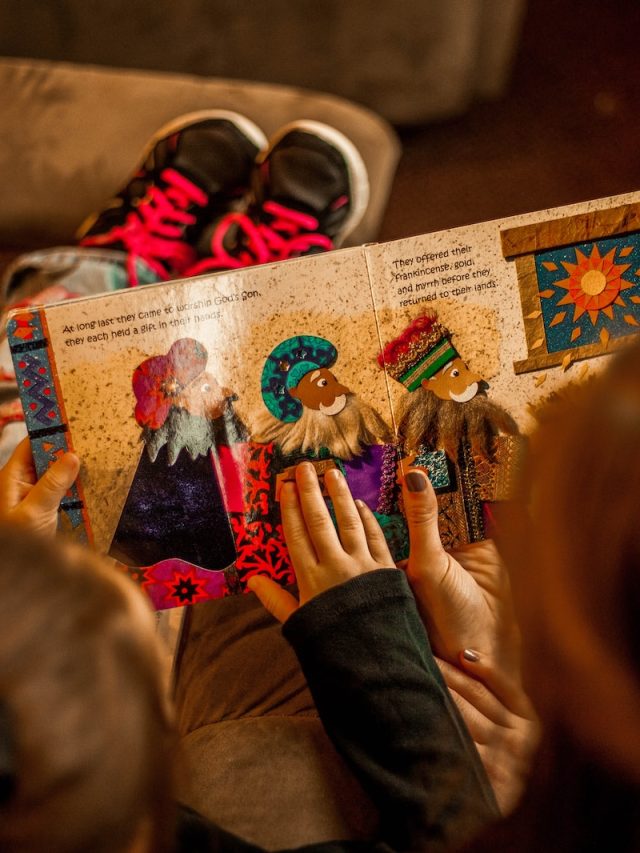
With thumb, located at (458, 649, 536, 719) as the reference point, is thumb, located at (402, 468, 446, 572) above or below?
above

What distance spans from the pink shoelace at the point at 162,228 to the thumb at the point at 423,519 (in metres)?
0.42

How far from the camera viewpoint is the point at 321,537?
22.3 inches

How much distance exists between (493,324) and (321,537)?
22cm

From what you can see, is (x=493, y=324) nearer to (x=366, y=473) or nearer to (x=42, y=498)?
(x=366, y=473)

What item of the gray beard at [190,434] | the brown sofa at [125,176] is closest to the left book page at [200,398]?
the gray beard at [190,434]

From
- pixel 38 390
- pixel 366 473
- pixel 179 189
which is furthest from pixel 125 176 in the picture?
pixel 366 473

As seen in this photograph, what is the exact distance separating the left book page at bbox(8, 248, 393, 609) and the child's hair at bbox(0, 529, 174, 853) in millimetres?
190

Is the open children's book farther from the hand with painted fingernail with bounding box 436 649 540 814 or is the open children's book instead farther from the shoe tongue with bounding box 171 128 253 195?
the shoe tongue with bounding box 171 128 253 195

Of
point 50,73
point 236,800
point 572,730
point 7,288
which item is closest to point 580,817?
point 572,730

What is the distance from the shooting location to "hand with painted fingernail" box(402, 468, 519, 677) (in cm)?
57

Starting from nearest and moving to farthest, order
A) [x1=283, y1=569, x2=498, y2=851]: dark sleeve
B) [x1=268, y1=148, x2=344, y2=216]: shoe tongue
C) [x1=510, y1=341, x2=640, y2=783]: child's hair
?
1. [x1=510, y1=341, x2=640, y2=783]: child's hair
2. [x1=283, y1=569, x2=498, y2=851]: dark sleeve
3. [x1=268, y1=148, x2=344, y2=216]: shoe tongue

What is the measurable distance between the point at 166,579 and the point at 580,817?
352mm

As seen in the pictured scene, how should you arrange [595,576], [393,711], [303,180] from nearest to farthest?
[595,576], [393,711], [303,180]

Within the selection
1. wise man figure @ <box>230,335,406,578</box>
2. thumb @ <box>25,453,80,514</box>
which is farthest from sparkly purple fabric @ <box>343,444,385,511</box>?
thumb @ <box>25,453,80,514</box>
